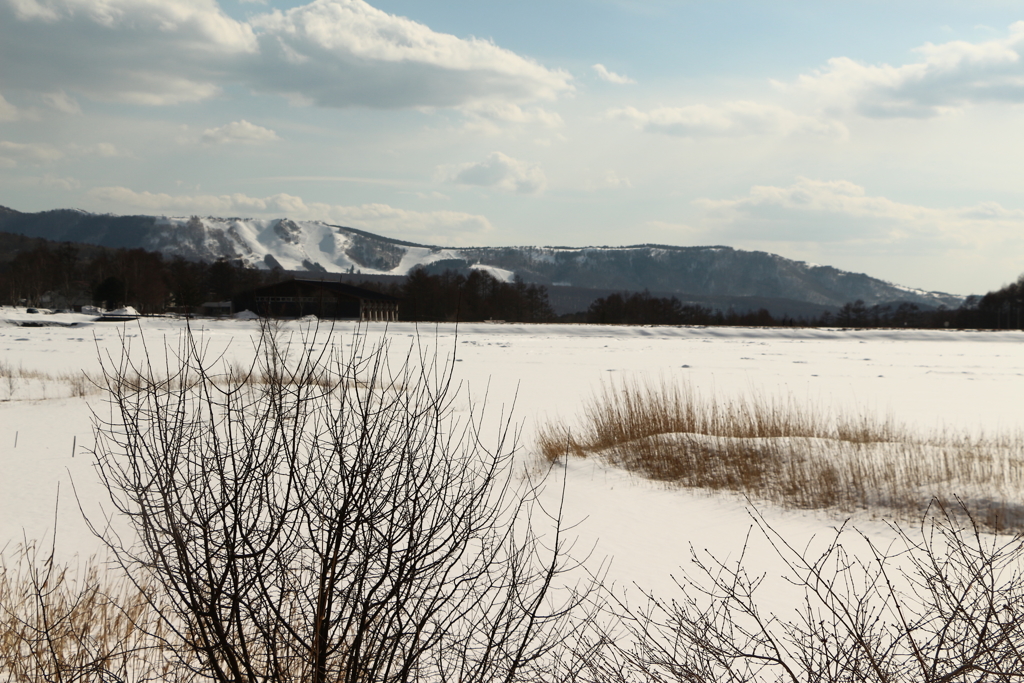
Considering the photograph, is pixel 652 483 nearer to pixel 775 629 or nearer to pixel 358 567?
Result: pixel 775 629

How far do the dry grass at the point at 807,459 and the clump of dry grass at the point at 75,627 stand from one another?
6.86 m

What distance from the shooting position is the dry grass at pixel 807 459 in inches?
371

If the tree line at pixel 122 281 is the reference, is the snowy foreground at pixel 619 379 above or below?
below

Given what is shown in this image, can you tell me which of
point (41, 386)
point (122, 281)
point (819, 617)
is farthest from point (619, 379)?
point (122, 281)

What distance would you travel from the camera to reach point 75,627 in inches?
191

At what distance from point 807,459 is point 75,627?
30.8 ft

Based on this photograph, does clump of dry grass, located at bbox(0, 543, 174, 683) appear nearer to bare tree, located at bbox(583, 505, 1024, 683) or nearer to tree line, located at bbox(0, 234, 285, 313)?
bare tree, located at bbox(583, 505, 1024, 683)

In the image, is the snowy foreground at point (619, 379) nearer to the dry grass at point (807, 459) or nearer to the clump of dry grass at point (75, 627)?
the dry grass at point (807, 459)

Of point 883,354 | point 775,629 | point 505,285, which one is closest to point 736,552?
point 775,629

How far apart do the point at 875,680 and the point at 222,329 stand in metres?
54.2

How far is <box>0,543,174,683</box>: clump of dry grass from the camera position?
4027 mm

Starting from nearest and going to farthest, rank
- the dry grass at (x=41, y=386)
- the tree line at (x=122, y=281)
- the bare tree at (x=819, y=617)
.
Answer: the bare tree at (x=819, y=617), the dry grass at (x=41, y=386), the tree line at (x=122, y=281)

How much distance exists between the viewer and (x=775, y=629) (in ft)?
20.5

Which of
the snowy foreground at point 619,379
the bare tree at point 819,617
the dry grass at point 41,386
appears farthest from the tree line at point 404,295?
the bare tree at point 819,617
